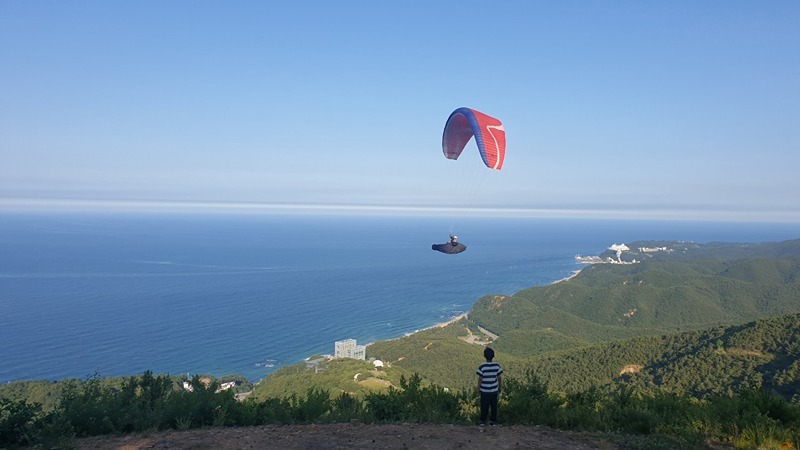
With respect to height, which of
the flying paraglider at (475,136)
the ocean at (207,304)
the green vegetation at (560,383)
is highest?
the flying paraglider at (475,136)

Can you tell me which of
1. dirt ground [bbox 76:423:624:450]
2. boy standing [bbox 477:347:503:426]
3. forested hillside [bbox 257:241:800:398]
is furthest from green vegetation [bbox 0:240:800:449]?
boy standing [bbox 477:347:503:426]

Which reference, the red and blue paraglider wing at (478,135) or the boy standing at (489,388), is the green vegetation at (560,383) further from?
the red and blue paraglider wing at (478,135)

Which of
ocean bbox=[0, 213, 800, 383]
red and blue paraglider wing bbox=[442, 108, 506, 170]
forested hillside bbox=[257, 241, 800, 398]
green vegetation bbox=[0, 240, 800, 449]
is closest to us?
green vegetation bbox=[0, 240, 800, 449]

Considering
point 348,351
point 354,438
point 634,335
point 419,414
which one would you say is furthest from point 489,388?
point 634,335

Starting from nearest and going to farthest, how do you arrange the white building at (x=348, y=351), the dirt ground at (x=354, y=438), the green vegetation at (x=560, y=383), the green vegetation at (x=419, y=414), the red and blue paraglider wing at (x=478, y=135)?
the dirt ground at (x=354, y=438), the green vegetation at (x=419, y=414), the green vegetation at (x=560, y=383), the red and blue paraglider wing at (x=478, y=135), the white building at (x=348, y=351)

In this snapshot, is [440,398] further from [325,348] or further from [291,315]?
[291,315]

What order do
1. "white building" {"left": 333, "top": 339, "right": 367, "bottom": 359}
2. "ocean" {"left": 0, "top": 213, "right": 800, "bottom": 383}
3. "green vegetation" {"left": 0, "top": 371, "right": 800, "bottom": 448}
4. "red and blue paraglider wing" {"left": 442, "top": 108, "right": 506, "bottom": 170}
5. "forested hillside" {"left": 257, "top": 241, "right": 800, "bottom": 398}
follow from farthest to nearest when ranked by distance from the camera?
"ocean" {"left": 0, "top": 213, "right": 800, "bottom": 383} < "white building" {"left": 333, "top": 339, "right": 367, "bottom": 359} < "forested hillside" {"left": 257, "top": 241, "right": 800, "bottom": 398} < "red and blue paraglider wing" {"left": 442, "top": 108, "right": 506, "bottom": 170} < "green vegetation" {"left": 0, "top": 371, "right": 800, "bottom": 448}

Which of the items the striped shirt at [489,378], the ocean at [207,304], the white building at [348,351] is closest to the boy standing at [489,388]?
the striped shirt at [489,378]

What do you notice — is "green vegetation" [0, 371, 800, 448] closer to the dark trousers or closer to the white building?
the dark trousers
